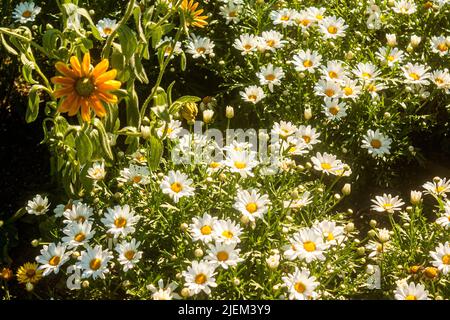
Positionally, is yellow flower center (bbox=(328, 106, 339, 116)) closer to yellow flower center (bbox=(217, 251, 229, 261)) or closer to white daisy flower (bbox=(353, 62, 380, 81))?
white daisy flower (bbox=(353, 62, 380, 81))

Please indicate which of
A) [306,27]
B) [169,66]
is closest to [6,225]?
[169,66]

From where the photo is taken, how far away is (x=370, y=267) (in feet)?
7.26

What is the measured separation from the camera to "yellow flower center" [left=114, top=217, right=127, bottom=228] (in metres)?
2.27

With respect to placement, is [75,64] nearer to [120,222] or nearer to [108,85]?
[108,85]

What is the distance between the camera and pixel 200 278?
207 cm

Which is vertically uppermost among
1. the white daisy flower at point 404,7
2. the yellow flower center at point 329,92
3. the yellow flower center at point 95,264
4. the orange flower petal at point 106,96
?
the white daisy flower at point 404,7

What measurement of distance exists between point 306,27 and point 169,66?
83 centimetres

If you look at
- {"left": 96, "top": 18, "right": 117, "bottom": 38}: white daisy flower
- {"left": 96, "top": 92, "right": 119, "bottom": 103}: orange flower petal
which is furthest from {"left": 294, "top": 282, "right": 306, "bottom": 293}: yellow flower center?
{"left": 96, "top": 18, "right": 117, "bottom": 38}: white daisy flower

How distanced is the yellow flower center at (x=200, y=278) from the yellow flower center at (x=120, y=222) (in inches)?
15.3

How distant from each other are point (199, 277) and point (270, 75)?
48.7 inches

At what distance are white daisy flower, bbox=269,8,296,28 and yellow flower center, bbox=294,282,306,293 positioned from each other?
1.51m

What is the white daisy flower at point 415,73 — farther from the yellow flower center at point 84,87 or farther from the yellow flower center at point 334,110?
the yellow flower center at point 84,87

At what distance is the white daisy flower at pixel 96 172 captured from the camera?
95.7 inches

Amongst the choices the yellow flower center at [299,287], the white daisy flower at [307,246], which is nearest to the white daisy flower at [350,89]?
the white daisy flower at [307,246]
